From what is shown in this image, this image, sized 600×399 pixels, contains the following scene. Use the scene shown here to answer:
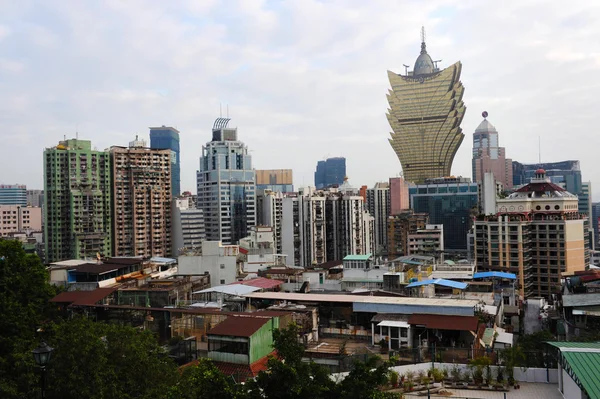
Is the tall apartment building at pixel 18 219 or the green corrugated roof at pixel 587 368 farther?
the tall apartment building at pixel 18 219

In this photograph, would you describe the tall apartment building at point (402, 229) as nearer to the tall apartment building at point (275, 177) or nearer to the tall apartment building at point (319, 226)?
the tall apartment building at point (319, 226)

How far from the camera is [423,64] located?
180 m

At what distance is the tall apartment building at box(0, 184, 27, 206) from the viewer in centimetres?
15438

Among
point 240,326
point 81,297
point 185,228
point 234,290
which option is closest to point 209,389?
point 240,326

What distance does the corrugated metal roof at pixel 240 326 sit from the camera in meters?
19.0

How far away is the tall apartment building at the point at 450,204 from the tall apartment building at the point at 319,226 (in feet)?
125

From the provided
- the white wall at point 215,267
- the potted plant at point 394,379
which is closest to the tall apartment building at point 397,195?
the white wall at point 215,267

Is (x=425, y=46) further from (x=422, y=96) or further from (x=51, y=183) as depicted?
(x=51, y=183)

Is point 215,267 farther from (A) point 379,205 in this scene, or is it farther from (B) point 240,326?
(A) point 379,205

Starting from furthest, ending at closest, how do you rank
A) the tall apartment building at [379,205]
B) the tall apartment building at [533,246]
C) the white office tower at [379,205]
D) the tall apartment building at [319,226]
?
the tall apartment building at [379,205] → the white office tower at [379,205] → the tall apartment building at [319,226] → the tall apartment building at [533,246]

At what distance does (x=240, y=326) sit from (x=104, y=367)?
20.9 feet

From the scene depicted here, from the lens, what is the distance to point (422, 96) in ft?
516

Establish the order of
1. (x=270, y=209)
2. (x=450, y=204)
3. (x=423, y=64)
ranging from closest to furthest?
(x=270, y=209), (x=450, y=204), (x=423, y=64)

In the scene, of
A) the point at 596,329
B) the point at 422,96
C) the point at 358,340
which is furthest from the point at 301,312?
the point at 422,96
